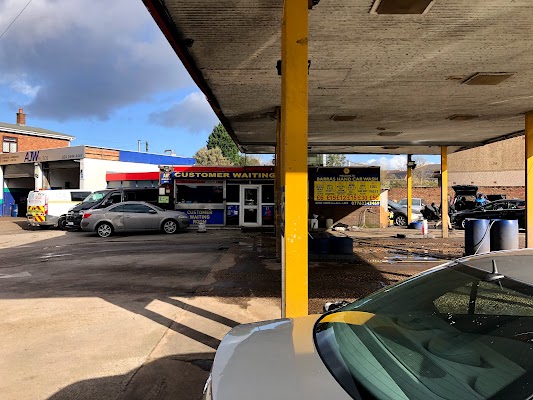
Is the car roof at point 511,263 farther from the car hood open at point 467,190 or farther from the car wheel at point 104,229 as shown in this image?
the car hood open at point 467,190

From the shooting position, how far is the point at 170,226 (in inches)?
696

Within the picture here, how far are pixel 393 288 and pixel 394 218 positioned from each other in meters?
21.4

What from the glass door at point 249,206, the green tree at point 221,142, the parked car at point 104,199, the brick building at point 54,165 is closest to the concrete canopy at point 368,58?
the glass door at point 249,206

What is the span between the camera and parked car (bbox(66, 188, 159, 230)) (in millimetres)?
18594

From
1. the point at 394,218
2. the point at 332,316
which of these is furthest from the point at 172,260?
the point at 394,218

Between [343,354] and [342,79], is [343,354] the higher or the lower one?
the lower one

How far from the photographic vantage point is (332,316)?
253cm

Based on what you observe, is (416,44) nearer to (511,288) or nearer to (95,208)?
(511,288)

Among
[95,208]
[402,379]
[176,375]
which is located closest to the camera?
[402,379]

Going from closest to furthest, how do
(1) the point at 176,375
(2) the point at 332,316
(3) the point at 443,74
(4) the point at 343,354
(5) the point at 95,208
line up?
(4) the point at 343,354 → (2) the point at 332,316 → (1) the point at 176,375 → (3) the point at 443,74 → (5) the point at 95,208

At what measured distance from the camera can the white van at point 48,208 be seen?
64.5 feet

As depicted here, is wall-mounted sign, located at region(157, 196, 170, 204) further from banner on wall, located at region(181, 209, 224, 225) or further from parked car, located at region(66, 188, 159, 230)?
banner on wall, located at region(181, 209, 224, 225)

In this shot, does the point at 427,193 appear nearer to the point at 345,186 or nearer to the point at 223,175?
the point at 345,186

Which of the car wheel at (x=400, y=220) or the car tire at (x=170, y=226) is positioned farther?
the car wheel at (x=400, y=220)
